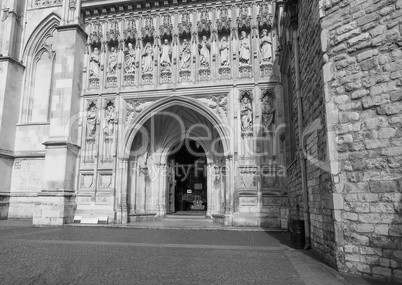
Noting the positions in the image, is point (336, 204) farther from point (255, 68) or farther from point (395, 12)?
point (255, 68)

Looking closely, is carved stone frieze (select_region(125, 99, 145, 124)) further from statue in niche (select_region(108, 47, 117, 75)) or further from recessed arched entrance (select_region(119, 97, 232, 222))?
statue in niche (select_region(108, 47, 117, 75))

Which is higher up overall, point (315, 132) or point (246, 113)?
point (246, 113)

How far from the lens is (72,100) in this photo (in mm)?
13703

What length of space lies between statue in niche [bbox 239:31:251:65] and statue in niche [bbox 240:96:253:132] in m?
1.51

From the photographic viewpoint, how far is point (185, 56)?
1373cm

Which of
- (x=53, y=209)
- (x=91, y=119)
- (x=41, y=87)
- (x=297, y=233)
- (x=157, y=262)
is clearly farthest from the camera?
(x=41, y=87)

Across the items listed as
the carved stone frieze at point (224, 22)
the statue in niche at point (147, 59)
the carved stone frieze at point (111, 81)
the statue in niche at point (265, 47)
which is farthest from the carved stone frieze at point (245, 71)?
the carved stone frieze at point (111, 81)

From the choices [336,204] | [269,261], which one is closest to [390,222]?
[336,204]

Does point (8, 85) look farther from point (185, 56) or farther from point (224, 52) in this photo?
point (224, 52)

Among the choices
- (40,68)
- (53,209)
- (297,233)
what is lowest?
(297,233)

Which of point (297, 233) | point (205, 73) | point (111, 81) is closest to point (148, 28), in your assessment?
point (111, 81)

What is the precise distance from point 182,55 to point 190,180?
648 centimetres

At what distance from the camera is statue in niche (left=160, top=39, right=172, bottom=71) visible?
13805 mm

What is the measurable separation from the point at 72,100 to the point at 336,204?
11679mm
